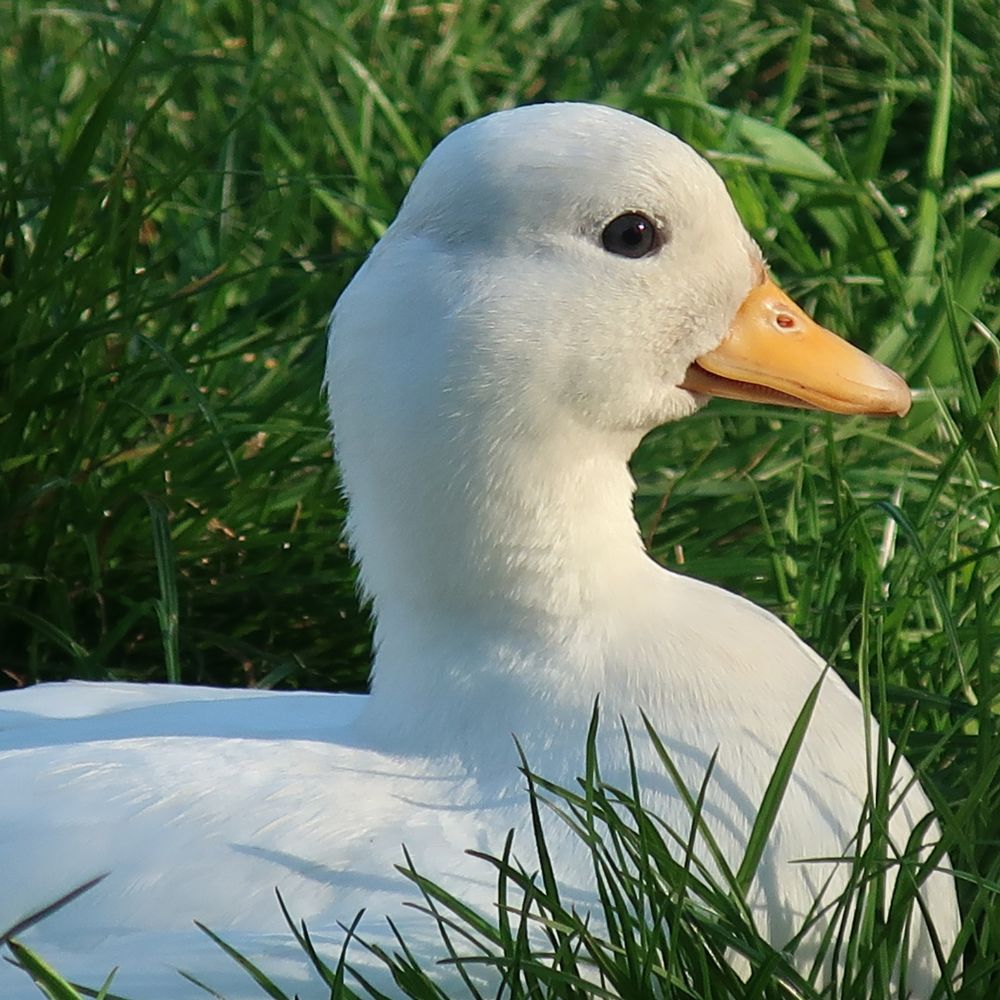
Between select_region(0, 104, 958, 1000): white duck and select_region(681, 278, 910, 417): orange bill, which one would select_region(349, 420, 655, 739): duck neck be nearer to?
select_region(0, 104, 958, 1000): white duck

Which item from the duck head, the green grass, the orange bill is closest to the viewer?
the duck head

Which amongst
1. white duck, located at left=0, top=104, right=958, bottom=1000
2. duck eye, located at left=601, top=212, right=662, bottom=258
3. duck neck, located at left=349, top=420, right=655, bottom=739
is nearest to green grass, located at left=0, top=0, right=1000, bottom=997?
white duck, located at left=0, top=104, right=958, bottom=1000

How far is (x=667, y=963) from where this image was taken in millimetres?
1816

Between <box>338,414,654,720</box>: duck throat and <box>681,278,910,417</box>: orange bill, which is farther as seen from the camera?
<box>681,278,910,417</box>: orange bill

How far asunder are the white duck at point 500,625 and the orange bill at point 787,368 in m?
0.03

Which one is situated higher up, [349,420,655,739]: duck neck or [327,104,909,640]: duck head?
[327,104,909,640]: duck head

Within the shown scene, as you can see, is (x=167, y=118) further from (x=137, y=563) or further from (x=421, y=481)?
(x=421, y=481)

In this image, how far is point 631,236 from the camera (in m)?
2.23

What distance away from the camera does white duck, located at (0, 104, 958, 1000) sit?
80.3 inches

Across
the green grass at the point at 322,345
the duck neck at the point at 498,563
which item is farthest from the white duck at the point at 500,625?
the green grass at the point at 322,345

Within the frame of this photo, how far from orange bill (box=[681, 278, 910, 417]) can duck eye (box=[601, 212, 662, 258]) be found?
0.16 m

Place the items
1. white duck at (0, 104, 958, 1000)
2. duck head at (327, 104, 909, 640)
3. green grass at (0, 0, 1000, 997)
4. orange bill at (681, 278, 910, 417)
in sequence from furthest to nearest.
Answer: green grass at (0, 0, 1000, 997) → orange bill at (681, 278, 910, 417) → duck head at (327, 104, 909, 640) → white duck at (0, 104, 958, 1000)

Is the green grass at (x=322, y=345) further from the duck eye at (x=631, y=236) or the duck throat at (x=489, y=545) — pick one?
the duck eye at (x=631, y=236)

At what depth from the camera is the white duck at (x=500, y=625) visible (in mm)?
2039
